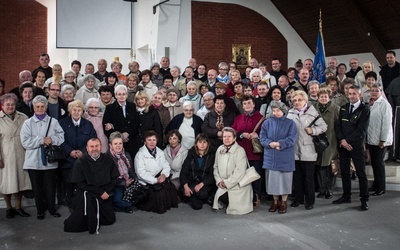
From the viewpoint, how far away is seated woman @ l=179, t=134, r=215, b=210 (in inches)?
213

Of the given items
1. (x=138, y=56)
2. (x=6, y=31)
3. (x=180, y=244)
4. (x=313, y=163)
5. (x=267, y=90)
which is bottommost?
(x=180, y=244)

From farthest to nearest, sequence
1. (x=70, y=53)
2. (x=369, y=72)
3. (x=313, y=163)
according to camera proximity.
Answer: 1. (x=70, y=53)
2. (x=369, y=72)
3. (x=313, y=163)

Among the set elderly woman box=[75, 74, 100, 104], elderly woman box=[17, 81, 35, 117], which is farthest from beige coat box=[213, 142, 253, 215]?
elderly woman box=[17, 81, 35, 117]

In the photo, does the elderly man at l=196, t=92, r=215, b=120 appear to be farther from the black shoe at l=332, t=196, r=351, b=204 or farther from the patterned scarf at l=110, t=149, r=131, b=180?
the black shoe at l=332, t=196, r=351, b=204

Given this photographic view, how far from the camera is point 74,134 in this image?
5.11m

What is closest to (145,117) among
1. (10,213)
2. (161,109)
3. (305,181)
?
(161,109)

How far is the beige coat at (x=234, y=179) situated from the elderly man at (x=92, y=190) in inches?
50.8

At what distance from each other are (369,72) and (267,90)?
1.68m

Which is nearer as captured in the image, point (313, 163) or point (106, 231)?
point (106, 231)

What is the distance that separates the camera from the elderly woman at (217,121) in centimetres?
567

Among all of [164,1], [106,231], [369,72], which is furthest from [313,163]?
[164,1]

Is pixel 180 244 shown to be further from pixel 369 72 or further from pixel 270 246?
pixel 369 72

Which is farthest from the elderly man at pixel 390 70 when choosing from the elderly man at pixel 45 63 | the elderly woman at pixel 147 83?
the elderly man at pixel 45 63

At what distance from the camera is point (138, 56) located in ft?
37.6
